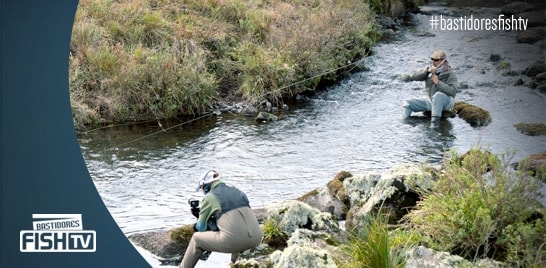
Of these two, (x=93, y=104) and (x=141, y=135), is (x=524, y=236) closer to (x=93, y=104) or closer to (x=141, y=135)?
(x=141, y=135)

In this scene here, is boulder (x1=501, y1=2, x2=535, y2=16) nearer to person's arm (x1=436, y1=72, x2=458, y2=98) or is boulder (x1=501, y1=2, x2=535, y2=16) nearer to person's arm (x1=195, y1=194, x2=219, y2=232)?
person's arm (x1=436, y1=72, x2=458, y2=98)

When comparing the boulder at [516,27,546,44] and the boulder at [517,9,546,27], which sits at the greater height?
the boulder at [517,9,546,27]

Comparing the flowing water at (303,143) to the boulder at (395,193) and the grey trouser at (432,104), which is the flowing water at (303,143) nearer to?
the grey trouser at (432,104)

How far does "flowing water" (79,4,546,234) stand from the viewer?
344 inches

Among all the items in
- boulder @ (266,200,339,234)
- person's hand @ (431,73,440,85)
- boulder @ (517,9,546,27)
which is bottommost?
boulder @ (266,200,339,234)

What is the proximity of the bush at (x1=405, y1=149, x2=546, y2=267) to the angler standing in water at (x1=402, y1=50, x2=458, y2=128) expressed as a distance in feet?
12.9

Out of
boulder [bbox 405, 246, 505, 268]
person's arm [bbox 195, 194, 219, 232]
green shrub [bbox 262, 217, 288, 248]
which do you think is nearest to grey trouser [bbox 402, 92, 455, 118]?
green shrub [bbox 262, 217, 288, 248]

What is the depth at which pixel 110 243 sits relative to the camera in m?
5.93

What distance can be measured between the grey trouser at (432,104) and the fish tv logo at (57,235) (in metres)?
5.95

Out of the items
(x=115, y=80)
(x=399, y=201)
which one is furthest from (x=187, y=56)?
(x=399, y=201)

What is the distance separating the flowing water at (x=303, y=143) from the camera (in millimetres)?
8742

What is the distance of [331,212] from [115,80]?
5.33 m

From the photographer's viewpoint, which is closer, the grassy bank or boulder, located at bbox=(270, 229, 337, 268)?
boulder, located at bbox=(270, 229, 337, 268)

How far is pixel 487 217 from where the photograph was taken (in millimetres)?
5793
